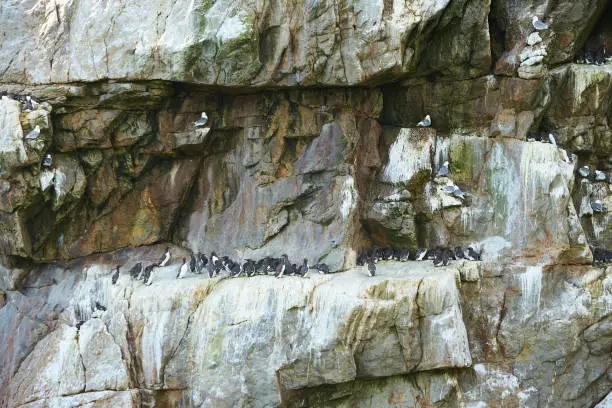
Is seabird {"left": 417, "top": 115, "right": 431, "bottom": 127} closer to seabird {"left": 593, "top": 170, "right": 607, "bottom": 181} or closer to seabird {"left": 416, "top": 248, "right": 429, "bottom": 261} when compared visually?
seabird {"left": 416, "top": 248, "right": 429, "bottom": 261}

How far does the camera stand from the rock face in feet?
55.9

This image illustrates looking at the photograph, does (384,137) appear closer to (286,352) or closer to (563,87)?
(563,87)

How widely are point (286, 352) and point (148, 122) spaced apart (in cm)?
697

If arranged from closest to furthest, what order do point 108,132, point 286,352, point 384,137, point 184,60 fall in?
point 286,352, point 184,60, point 108,132, point 384,137

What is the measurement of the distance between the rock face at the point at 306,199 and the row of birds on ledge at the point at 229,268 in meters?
0.33

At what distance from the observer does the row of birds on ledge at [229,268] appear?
1803 cm

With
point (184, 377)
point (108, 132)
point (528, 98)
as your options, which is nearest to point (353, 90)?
point (528, 98)

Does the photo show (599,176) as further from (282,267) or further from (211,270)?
(211,270)

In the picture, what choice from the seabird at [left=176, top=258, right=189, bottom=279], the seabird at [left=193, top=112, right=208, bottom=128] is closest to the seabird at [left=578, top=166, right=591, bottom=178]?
the seabird at [left=193, top=112, right=208, bottom=128]

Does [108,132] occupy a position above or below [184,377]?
above

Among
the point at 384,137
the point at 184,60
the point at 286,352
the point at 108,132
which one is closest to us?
the point at 286,352

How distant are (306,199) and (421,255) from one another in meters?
3.34

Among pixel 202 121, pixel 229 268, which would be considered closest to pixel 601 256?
pixel 229 268

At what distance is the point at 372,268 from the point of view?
57.7ft
